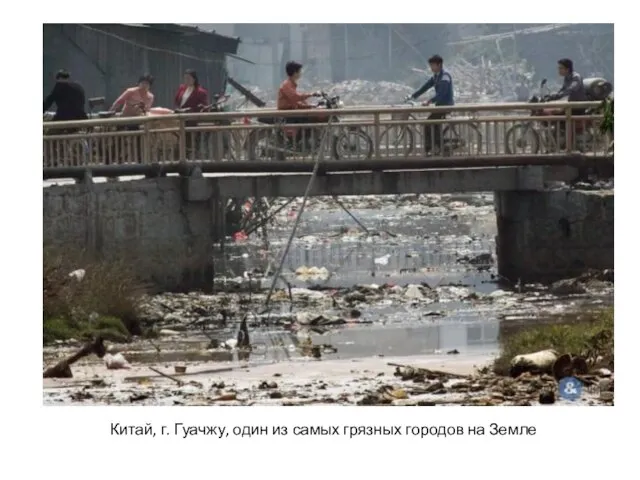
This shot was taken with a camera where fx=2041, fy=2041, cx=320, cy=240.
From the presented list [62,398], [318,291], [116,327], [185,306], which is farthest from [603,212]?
[62,398]

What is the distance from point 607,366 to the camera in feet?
54.6

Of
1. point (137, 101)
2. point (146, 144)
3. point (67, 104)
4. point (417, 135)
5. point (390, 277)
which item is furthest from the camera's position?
point (390, 277)

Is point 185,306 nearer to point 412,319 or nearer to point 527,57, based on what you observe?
point 412,319

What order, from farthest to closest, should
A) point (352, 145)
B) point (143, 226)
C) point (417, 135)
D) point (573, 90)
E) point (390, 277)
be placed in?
point (390, 277)
point (573, 90)
point (417, 135)
point (352, 145)
point (143, 226)

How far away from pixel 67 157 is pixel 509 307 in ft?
20.4

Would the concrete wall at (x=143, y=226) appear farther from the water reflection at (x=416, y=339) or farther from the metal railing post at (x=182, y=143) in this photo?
the water reflection at (x=416, y=339)

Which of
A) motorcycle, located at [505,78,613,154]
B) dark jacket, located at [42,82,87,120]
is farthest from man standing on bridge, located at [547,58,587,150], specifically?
dark jacket, located at [42,82,87,120]

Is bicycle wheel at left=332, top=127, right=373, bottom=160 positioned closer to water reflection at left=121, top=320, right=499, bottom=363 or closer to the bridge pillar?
the bridge pillar

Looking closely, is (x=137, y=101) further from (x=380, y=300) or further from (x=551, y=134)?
(x=551, y=134)

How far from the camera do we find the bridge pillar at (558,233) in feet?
88.3

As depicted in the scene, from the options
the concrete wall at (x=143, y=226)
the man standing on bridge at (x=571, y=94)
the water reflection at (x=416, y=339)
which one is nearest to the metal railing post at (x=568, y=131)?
the man standing on bridge at (x=571, y=94)

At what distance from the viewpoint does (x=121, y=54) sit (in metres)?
40.3

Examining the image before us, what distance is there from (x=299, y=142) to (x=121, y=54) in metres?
13.8

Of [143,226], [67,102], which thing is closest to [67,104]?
[67,102]
